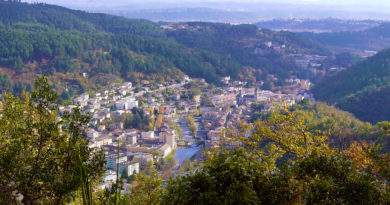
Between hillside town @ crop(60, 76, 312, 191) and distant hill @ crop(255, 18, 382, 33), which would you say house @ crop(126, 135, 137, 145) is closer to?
hillside town @ crop(60, 76, 312, 191)

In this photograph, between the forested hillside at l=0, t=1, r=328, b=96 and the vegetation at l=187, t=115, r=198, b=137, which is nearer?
the vegetation at l=187, t=115, r=198, b=137

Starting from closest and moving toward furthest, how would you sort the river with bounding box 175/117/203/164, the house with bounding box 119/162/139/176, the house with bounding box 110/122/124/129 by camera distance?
the house with bounding box 119/162/139/176, the river with bounding box 175/117/203/164, the house with bounding box 110/122/124/129

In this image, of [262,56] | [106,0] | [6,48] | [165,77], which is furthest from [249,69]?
[106,0]

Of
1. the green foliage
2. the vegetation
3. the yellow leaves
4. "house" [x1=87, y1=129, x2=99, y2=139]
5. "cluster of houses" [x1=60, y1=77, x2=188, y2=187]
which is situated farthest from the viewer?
the vegetation

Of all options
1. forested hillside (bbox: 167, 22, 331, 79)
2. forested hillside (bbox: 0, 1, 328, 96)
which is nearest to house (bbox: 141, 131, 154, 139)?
forested hillside (bbox: 0, 1, 328, 96)

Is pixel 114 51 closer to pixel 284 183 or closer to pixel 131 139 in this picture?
pixel 131 139

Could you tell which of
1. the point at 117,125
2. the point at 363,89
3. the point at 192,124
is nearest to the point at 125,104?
the point at 117,125
